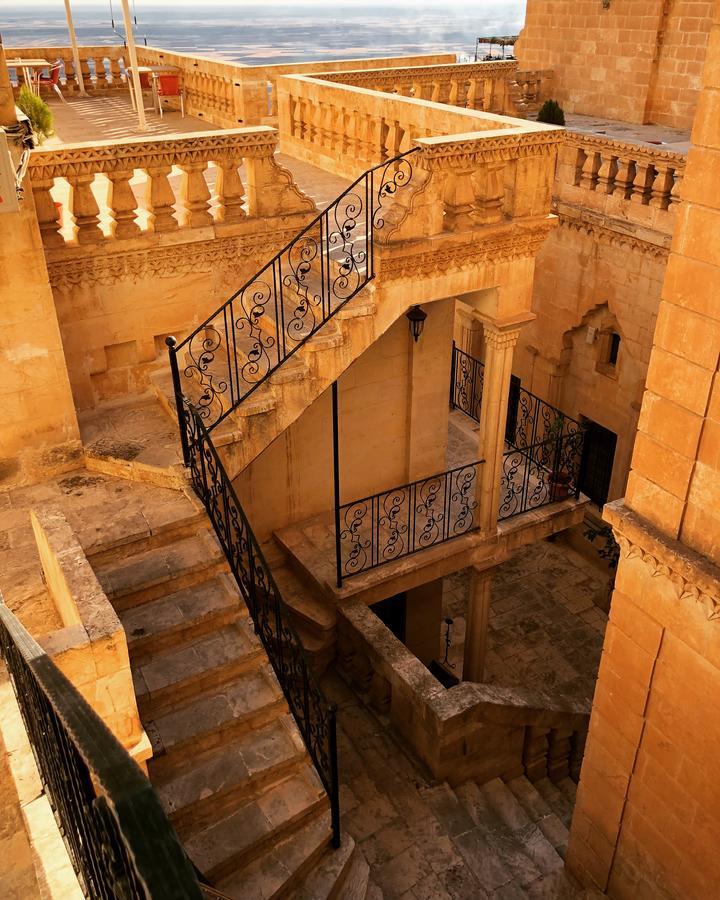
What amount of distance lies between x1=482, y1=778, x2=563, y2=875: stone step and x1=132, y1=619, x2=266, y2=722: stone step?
3548 millimetres

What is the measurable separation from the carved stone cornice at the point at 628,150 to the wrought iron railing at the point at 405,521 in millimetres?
5346

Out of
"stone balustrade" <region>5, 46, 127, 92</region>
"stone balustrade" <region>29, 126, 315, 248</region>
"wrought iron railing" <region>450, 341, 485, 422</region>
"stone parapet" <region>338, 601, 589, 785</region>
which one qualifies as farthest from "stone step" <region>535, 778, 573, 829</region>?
"stone balustrade" <region>5, 46, 127, 92</region>

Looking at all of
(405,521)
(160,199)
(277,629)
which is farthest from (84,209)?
(405,521)

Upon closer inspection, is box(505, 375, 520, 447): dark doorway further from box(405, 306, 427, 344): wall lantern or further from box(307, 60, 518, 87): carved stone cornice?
box(405, 306, 427, 344): wall lantern

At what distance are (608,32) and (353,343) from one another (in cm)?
1365

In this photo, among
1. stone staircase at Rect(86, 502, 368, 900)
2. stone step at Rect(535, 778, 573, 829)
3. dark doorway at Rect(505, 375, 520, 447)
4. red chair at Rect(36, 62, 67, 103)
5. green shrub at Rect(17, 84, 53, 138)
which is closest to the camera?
Answer: stone staircase at Rect(86, 502, 368, 900)

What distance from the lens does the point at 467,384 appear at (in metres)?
15.5

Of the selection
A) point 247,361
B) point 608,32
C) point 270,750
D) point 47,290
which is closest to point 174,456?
point 247,361

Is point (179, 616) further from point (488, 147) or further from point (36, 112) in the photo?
point (488, 147)

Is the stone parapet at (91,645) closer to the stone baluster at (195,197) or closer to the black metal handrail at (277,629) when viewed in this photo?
the black metal handrail at (277,629)

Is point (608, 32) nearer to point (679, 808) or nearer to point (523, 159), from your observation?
point (523, 159)

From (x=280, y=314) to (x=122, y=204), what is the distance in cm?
173

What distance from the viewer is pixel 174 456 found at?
704 cm

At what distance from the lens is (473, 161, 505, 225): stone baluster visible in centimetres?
756
